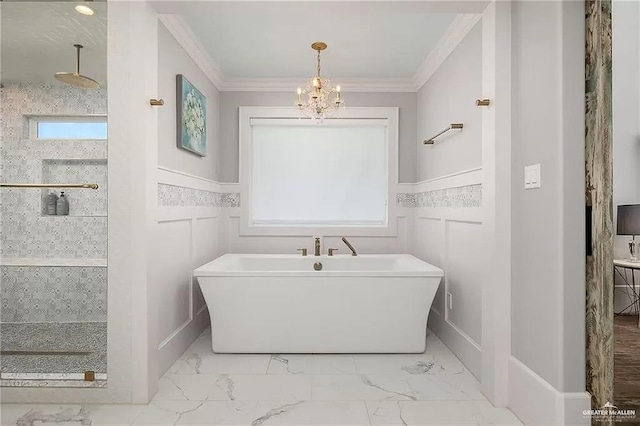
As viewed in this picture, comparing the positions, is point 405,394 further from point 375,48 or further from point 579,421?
point 375,48

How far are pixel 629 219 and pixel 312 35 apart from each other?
2.36 meters

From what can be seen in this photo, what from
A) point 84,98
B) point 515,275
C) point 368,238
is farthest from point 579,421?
point 84,98

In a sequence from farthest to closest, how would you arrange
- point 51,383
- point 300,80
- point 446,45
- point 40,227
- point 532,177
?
1. point 300,80
2. point 446,45
3. point 40,227
4. point 51,383
5. point 532,177

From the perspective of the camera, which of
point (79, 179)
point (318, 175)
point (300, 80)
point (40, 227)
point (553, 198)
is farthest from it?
point (318, 175)

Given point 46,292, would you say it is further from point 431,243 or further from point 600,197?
point 600,197

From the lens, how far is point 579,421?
1.60m

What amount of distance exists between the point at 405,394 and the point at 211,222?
2288 mm

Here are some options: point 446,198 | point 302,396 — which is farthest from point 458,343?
point 302,396

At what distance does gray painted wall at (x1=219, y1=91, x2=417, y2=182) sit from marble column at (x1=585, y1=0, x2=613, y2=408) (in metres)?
2.40

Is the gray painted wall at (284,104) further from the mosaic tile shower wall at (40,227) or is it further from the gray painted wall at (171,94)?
the mosaic tile shower wall at (40,227)

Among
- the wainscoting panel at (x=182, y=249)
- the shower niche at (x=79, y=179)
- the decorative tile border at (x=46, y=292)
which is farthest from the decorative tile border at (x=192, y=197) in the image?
the decorative tile border at (x=46, y=292)

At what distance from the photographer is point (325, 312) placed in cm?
279

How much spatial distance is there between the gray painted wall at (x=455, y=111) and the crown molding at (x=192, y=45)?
2012mm

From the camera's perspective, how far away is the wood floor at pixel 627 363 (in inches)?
73.3
